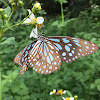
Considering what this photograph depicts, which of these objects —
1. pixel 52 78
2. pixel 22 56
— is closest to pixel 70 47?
pixel 22 56

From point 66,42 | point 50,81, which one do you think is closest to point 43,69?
point 66,42

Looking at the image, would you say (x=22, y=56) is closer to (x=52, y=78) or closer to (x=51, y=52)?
(x=51, y=52)

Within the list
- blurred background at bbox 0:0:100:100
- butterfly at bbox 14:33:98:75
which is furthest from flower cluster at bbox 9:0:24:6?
butterfly at bbox 14:33:98:75

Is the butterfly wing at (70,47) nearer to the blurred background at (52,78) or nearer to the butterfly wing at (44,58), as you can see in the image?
the butterfly wing at (44,58)

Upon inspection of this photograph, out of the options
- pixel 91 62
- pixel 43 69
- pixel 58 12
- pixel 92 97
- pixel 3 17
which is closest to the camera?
pixel 3 17

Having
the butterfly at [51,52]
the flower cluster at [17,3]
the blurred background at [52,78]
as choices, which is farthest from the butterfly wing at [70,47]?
the flower cluster at [17,3]

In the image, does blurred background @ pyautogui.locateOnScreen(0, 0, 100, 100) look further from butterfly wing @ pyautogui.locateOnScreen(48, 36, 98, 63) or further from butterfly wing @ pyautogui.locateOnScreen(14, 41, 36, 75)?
butterfly wing @ pyautogui.locateOnScreen(48, 36, 98, 63)

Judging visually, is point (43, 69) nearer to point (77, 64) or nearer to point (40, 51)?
point (40, 51)

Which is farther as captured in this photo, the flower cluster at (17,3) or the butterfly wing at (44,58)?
the butterfly wing at (44,58)
